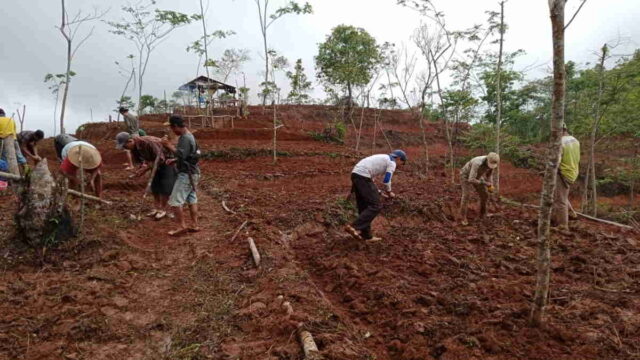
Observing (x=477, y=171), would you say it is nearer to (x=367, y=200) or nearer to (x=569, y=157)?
(x=569, y=157)

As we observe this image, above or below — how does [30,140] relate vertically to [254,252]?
above

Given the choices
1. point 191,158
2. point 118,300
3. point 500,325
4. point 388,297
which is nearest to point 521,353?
point 500,325

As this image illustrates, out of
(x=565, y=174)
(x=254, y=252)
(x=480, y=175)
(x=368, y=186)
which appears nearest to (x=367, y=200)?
(x=368, y=186)

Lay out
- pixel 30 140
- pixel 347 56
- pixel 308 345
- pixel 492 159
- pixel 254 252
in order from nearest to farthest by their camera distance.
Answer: pixel 308 345, pixel 254 252, pixel 492 159, pixel 30 140, pixel 347 56

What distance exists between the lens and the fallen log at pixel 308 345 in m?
2.56

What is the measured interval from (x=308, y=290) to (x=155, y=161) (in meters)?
3.29

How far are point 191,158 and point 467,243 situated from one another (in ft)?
14.7

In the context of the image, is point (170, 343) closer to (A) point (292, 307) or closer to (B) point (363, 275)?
(A) point (292, 307)

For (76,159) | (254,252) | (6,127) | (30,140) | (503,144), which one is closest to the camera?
(254,252)

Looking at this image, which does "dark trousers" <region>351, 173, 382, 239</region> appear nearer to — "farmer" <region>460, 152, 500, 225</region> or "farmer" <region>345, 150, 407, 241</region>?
"farmer" <region>345, 150, 407, 241</region>

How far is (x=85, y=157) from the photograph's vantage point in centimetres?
512

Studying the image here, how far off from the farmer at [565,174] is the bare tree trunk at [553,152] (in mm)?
3849

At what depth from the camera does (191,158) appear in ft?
15.8

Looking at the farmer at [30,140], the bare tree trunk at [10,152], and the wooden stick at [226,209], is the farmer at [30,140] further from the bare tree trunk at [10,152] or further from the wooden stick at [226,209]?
the wooden stick at [226,209]
